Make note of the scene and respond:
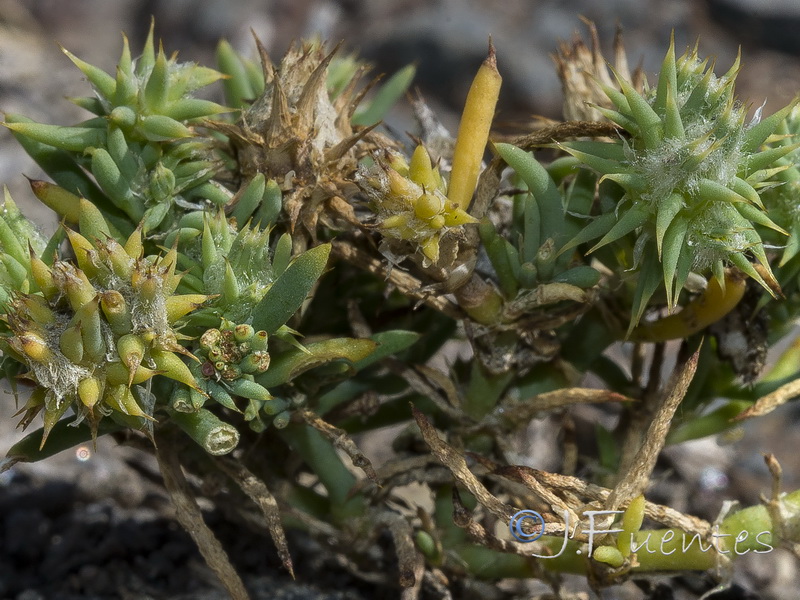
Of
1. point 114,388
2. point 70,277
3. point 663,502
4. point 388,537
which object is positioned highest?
point 70,277

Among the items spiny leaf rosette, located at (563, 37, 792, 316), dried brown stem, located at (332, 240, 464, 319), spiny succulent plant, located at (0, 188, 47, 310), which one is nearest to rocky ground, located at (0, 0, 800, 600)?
spiny succulent plant, located at (0, 188, 47, 310)

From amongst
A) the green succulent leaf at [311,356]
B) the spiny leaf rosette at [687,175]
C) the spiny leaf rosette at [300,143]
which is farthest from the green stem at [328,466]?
the spiny leaf rosette at [687,175]

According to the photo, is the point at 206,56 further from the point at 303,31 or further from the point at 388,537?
the point at 388,537

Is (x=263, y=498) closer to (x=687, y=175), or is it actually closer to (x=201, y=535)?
(x=201, y=535)

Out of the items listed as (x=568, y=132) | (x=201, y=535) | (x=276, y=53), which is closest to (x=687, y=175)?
(x=568, y=132)

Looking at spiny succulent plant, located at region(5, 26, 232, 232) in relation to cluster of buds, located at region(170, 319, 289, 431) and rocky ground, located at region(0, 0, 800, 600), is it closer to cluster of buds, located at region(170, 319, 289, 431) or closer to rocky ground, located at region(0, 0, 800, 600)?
cluster of buds, located at region(170, 319, 289, 431)

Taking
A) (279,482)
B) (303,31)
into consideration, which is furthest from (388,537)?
(303,31)
